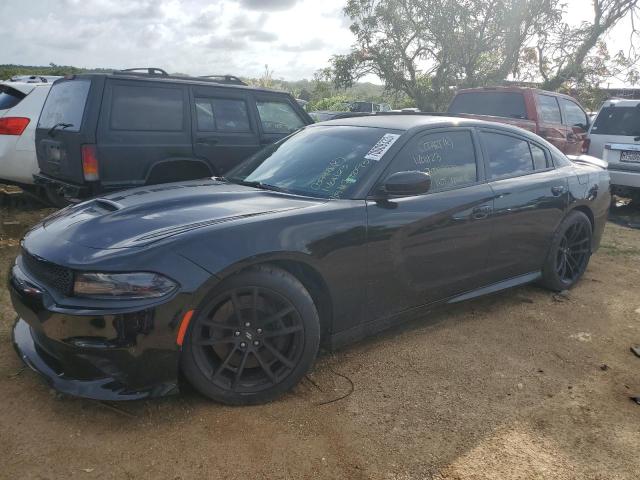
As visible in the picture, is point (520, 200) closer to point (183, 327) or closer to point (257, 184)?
point (257, 184)

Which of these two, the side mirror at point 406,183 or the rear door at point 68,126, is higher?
the rear door at point 68,126

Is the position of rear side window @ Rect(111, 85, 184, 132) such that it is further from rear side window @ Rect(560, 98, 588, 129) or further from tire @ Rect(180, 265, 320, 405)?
rear side window @ Rect(560, 98, 588, 129)

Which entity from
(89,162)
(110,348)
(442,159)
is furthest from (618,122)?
(110,348)

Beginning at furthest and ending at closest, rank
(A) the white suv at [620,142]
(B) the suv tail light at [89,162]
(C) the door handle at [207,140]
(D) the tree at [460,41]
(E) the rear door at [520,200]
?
(D) the tree at [460,41]
(A) the white suv at [620,142]
(C) the door handle at [207,140]
(B) the suv tail light at [89,162]
(E) the rear door at [520,200]

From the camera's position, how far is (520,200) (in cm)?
410

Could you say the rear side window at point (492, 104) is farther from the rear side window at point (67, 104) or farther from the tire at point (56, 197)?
the tire at point (56, 197)

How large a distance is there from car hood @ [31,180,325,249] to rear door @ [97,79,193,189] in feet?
5.46

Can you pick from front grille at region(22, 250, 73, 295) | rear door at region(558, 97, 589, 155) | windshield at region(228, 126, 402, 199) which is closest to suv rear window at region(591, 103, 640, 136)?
rear door at region(558, 97, 589, 155)

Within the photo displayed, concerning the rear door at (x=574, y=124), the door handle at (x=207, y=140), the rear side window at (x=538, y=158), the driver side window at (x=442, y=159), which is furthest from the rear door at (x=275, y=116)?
the rear door at (x=574, y=124)

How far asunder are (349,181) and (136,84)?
295 centimetres

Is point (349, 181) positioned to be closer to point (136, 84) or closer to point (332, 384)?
point (332, 384)

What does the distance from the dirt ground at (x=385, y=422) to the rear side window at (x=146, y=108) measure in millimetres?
2184

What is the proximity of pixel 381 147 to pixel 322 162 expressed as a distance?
1.33 feet

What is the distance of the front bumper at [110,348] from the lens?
7.88 feet
